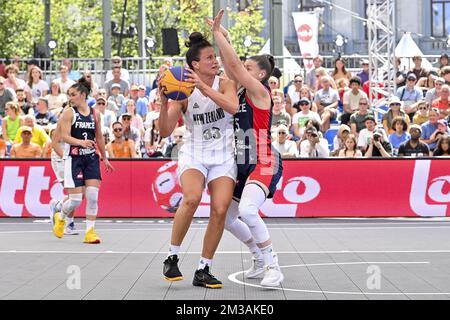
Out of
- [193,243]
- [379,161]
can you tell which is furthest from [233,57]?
[379,161]

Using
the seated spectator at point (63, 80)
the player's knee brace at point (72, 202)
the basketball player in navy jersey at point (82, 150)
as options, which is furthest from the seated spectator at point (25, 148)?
the basketball player in navy jersey at point (82, 150)

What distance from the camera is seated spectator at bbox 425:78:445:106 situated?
2444 centimetres

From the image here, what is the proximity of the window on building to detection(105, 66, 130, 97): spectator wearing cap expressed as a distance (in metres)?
40.1

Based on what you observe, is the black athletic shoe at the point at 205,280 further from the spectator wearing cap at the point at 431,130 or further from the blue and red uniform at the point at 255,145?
the spectator wearing cap at the point at 431,130

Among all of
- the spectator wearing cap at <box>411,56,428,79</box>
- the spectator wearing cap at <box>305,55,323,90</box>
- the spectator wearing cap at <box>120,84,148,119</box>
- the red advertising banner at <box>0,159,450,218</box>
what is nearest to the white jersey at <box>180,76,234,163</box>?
the red advertising banner at <box>0,159,450,218</box>

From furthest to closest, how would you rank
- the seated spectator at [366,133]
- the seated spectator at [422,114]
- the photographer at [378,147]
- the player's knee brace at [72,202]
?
the seated spectator at [422,114] → the seated spectator at [366,133] → the photographer at [378,147] → the player's knee brace at [72,202]

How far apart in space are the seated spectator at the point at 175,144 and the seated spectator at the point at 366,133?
→ 3.32 m

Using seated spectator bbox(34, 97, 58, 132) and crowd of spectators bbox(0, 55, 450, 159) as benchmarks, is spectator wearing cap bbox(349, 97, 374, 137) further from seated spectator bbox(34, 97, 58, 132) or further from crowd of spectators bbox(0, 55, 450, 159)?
seated spectator bbox(34, 97, 58, 132)

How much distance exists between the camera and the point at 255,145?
10984mm

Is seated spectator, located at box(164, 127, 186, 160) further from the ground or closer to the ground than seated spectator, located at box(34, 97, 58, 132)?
closer to the ground

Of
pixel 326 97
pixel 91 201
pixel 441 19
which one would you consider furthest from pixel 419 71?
pixel 441 19

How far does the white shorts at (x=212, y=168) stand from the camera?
428 inches

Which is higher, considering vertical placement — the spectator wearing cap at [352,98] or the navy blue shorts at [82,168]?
the spectator wearing cap at [352,98]
